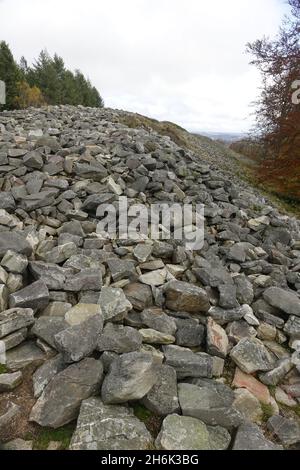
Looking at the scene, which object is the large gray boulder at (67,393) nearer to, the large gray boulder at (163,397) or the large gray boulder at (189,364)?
the large gray boulder at (163,397)

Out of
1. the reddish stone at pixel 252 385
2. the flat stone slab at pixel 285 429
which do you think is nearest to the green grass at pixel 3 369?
the reddish stone at pixel 252 385

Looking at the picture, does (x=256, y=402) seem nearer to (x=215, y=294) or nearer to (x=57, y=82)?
(x=215, y=294)

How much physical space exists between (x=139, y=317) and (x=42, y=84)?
49.8 metres

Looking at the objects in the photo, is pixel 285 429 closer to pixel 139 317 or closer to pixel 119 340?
pixel 119 340

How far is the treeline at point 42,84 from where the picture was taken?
34438 millimetres

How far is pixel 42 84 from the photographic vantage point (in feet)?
153

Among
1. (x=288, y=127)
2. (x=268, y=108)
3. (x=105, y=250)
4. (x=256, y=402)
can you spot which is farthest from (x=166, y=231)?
(x=268, y=108)

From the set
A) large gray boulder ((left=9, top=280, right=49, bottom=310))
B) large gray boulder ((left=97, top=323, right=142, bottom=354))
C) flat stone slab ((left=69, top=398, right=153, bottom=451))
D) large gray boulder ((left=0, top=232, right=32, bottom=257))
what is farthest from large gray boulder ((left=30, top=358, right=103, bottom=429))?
large gray boulder ((left=0, top=232, right=32, bottom=257))

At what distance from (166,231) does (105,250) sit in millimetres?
1447

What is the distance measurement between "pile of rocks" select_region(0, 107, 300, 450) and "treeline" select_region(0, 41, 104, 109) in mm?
31664

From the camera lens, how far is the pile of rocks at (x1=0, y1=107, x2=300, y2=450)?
3.36m

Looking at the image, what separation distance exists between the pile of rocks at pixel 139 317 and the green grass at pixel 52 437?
0.09 meters
